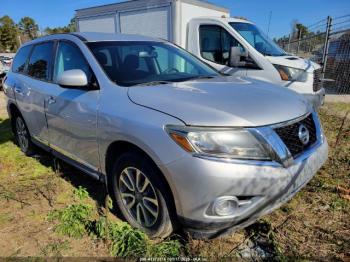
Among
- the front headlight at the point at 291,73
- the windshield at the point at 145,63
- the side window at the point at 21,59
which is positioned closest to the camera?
the windshield at the point at 145,63

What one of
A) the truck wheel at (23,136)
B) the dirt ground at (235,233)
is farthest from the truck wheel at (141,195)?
the truck wheel at (23,136)

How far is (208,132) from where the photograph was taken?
2414 mm

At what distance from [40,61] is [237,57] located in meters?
3.52

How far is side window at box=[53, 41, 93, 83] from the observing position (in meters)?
3.50

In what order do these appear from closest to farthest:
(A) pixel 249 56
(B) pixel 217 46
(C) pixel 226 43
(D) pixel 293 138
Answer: (D) pixel 293 138, (A) pixel 249 56, (C) pixel 226 43, (B) pixel 217 46

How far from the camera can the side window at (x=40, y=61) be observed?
4.29 m

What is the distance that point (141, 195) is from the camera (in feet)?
9.53

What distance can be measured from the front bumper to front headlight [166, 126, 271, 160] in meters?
0.06

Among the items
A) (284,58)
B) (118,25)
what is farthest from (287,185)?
(118,25)

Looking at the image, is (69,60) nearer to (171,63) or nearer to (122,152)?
(171,63)

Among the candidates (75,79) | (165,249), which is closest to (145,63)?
(75,79)

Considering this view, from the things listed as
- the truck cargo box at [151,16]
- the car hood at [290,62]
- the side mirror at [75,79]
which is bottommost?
the car hood at [290,62]

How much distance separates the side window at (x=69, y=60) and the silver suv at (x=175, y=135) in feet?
0.04

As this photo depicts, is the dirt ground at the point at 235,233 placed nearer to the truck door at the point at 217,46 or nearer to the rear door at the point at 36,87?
the rear door at the point at 36,87
